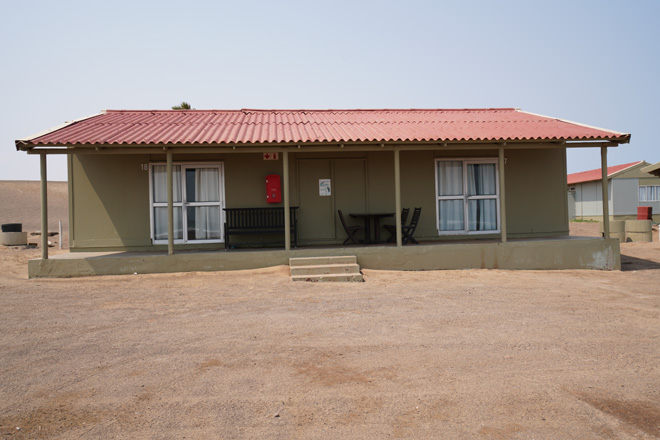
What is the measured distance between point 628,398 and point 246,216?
814 centimetres

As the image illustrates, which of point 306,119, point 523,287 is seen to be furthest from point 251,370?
point 306,119

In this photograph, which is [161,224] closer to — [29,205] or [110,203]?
[110,203]

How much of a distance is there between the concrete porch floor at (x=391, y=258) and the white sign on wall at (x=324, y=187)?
1.69 metres

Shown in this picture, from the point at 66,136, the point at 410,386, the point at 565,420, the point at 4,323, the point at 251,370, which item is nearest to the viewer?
the point at 565,420

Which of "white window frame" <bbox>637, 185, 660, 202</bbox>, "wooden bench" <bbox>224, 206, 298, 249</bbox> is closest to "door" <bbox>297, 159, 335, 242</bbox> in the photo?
"wooden bench" <bbox>224, 206, 298, 249</bbox>

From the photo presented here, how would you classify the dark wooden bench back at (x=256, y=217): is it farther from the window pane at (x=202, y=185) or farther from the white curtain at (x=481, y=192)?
the white curtain at (x=481, y=192)

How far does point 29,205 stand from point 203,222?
121 ft

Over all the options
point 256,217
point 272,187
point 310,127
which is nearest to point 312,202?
point 272,187

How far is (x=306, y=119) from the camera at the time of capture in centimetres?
1190

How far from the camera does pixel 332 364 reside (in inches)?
162

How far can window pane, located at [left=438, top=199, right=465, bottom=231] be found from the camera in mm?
11070

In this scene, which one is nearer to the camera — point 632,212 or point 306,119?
point 306,119

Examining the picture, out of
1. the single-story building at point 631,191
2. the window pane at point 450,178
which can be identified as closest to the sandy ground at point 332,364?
the window pane at point 450,178

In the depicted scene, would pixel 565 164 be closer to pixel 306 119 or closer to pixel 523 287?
pixel 523 287
